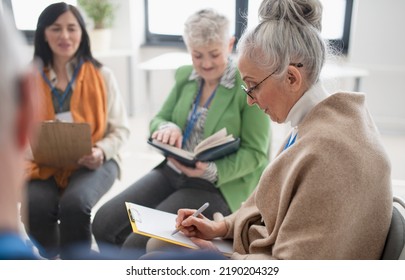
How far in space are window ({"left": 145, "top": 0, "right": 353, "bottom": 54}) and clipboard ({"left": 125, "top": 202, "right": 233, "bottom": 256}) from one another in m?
0.55

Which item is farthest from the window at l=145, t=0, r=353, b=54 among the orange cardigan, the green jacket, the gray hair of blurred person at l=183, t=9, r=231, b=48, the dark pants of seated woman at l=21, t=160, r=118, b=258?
the dark pants of seated woman at l=21, t=160, r=118, b=258

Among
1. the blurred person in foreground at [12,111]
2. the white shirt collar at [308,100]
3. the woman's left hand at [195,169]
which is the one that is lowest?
the woman's left hand at [195,169]

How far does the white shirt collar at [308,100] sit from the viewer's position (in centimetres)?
94

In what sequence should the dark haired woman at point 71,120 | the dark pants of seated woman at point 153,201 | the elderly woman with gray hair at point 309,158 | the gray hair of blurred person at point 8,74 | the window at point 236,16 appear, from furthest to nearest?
1. the dark haired woman at point 71,120
2. the dark pants of seated woman at point 153,201
3. the window at point 236,16
4. the elderly woman with gray hair at point 309,158
5. the gray hair of blurred person at point 8,74

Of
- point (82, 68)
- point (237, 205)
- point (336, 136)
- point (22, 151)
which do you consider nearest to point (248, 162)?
point (237, 205)

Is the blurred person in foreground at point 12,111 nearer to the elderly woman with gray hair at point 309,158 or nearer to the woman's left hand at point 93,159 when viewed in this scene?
the elderly woman with gray hair at point 309,158

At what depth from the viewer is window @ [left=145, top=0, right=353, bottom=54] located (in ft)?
3.44

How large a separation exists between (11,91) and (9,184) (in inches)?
3.2

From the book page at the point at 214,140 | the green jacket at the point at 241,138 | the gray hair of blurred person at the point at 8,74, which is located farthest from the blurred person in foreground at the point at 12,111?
the green jacket at the point at 241,138

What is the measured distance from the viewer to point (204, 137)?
4.48ft

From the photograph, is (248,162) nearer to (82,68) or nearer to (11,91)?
(82,68)

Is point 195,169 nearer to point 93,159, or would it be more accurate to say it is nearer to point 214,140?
point 214,140

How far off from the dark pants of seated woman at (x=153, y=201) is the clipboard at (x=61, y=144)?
213 mm
